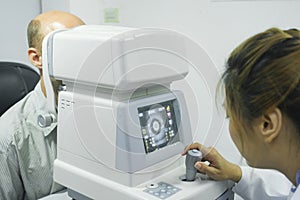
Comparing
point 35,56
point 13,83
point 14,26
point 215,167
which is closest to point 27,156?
point 35,56

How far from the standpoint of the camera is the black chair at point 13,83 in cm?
152

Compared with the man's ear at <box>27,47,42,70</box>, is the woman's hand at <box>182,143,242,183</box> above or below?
below

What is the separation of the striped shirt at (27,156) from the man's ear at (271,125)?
0.68 metres

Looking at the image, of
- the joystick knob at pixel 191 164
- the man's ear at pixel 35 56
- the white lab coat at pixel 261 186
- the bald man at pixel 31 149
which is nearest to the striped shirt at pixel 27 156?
the bald man at pixel 31 149

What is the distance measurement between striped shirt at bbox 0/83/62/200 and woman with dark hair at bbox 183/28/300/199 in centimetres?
63

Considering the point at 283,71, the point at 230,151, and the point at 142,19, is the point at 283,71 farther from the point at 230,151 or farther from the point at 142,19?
the point at 142,19

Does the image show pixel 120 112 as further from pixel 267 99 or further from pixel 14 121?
pixel 14 121

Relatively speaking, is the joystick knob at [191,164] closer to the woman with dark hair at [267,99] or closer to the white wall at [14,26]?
Answer: the woman with dark hair at [267,99]

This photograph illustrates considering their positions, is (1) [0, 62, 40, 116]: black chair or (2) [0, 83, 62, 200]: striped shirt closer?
(2) [0, 83, 62, 200]: striped shirt

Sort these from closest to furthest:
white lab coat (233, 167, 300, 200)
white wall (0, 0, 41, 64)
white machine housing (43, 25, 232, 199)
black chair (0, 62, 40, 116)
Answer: white machine housing (43, 25, 232, 199) < white lab coat (233, 167, 300, 200) < black chair (0, 62, 40, 116) < white wall (0, 0, 41, 64)

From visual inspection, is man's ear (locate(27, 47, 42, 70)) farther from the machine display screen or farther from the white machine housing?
the machine display screen

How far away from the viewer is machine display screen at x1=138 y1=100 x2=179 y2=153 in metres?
0.87

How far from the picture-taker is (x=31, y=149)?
117 centimetres

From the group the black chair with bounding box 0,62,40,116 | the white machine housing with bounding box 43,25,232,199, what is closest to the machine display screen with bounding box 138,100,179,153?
the white machine housing with bounding box 43,25,232,199
